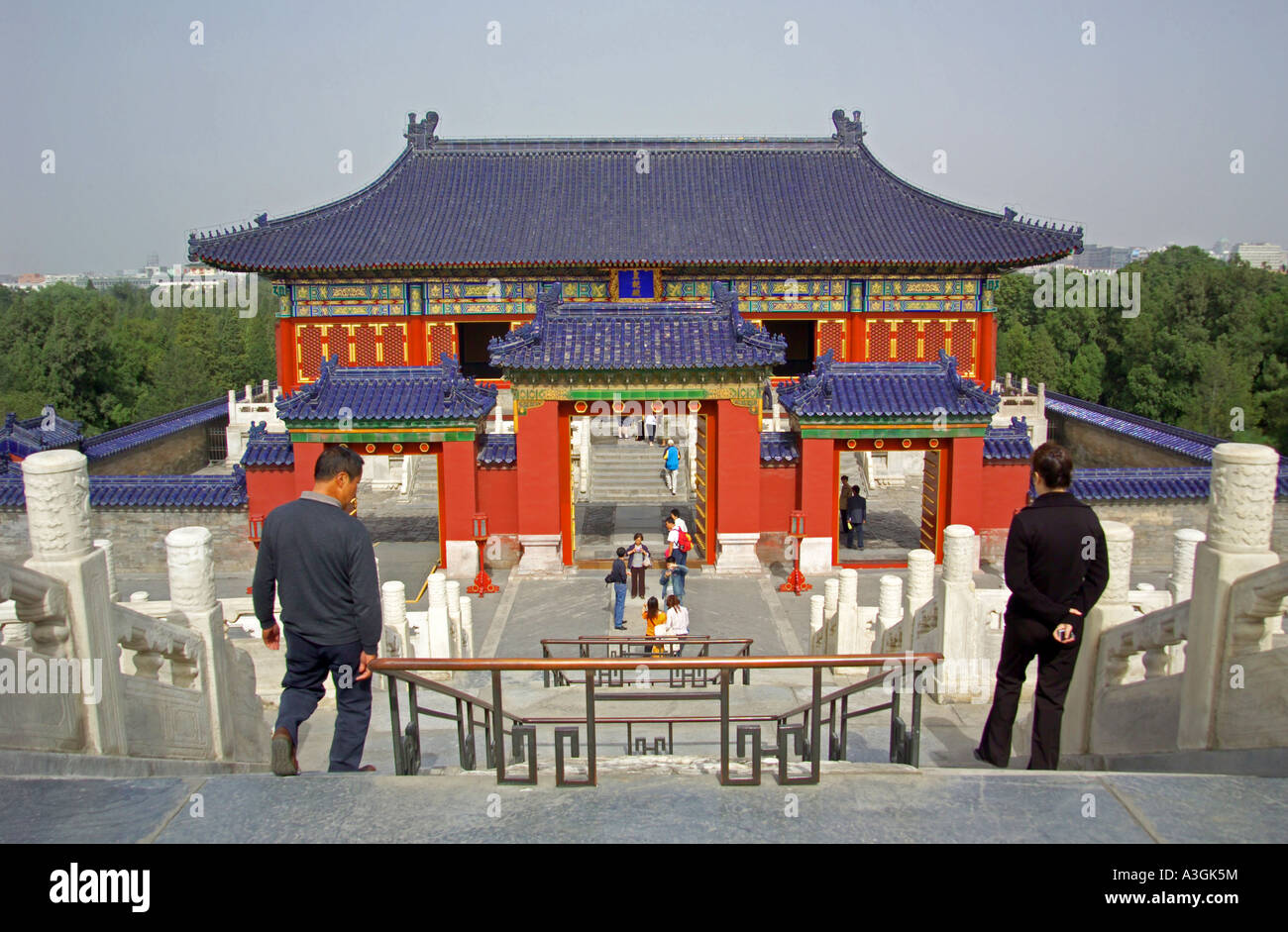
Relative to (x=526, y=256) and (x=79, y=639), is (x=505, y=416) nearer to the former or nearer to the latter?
(x=526, y=256)

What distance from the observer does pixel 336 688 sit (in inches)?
204

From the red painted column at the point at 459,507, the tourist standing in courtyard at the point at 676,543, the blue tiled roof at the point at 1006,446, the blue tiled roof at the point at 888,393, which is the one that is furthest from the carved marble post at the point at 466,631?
the blue tiled roof at the point at 1006,446

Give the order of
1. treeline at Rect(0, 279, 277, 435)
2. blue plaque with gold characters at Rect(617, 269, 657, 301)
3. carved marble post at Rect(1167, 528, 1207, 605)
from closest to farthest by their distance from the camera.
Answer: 1. carved marble post at Rect(1167, 528, 1207, 605)
2. blue plaque with gold characters at Rect(617, 269, 657, 301)
3. treeline at Rect(0, 279, 277, 435)

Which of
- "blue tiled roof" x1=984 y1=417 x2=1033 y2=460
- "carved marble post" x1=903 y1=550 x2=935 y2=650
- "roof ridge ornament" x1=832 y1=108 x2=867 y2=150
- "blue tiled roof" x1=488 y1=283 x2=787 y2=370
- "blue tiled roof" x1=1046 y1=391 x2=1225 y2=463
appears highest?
"roof ridge ornament" x1=832 y1=108 x2=867 y2=150

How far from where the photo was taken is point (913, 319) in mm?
26578

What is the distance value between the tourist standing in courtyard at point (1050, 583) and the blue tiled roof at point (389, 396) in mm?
12350

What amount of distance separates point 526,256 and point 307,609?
21728mm

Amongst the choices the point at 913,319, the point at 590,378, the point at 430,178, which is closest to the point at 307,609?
the point at 590,378

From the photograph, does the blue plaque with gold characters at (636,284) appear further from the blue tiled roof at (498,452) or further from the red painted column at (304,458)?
the red painted column at (304,458)

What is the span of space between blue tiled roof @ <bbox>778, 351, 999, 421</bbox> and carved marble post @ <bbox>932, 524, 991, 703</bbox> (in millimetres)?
7765

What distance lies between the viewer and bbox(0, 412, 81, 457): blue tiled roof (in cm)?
2166

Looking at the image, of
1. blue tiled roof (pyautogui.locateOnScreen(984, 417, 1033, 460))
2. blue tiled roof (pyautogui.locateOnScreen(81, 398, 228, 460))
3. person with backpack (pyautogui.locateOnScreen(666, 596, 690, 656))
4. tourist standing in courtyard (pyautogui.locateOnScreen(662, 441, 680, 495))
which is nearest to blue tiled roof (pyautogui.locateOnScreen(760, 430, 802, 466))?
blue tiled roof (pyautogui.locateOnScreen(984, 417, 1033, 460))

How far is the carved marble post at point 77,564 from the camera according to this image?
4.87 meters

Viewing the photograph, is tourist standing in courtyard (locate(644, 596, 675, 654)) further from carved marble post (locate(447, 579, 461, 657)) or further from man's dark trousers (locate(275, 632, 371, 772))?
man's dark trousers (locate(275, 632, 371, 772))
